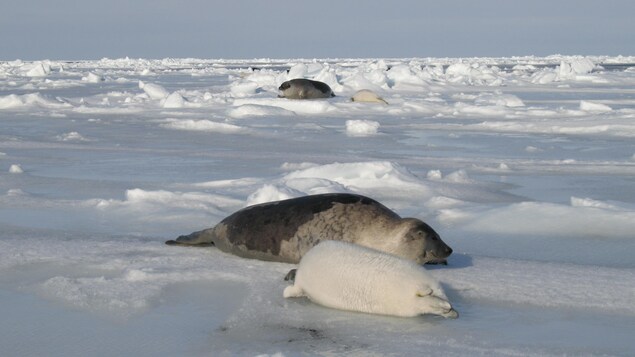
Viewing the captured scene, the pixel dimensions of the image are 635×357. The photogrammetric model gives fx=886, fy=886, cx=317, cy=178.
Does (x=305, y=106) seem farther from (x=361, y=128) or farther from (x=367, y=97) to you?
(x=361, y=128)

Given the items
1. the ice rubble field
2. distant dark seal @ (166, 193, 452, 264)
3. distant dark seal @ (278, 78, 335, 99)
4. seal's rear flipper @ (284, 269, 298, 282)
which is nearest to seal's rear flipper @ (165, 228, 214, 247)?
distant dark seal @ (166, 193, 452, 264)

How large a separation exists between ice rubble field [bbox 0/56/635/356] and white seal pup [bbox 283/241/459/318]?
2.5 inches

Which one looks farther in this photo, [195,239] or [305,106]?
[305,106]

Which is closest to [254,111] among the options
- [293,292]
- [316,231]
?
[316,231]

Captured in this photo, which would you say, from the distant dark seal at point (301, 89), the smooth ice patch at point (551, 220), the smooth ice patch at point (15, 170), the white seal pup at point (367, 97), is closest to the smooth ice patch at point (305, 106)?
the white seal pup at point (367, 97)

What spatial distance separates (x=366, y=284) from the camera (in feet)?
9.50

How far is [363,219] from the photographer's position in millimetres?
3631

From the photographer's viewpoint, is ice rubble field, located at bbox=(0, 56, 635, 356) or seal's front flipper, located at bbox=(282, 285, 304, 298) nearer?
ice rubble field, located at bbox=(0, 56, 635, 356)

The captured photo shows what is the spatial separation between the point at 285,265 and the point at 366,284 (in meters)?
0.81

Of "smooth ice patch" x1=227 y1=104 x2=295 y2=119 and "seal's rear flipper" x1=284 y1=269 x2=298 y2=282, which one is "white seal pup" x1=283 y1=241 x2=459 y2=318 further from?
"smooth ice patch" x1=227 y1=104 x2=295 y2=119

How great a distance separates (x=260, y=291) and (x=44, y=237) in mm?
1408

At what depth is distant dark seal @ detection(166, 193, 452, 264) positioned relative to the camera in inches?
137

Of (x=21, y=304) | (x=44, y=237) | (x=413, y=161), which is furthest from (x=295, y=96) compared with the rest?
(x=21, y=304)

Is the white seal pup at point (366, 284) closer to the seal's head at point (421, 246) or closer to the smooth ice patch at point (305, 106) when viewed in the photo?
the seal's head at point (421, 246)
